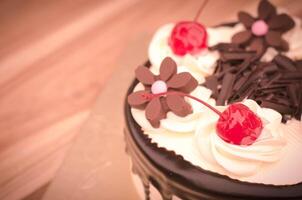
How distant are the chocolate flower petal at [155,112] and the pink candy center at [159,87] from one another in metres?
0.04

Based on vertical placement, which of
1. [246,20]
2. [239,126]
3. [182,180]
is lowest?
[182,180]

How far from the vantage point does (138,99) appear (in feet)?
5.57

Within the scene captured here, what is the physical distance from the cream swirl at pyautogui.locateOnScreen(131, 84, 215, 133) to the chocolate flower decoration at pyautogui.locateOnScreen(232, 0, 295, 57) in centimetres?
38

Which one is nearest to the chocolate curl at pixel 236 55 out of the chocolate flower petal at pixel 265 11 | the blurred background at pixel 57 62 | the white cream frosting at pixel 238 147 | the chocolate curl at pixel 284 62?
the chocolate curl at pixel 284 62

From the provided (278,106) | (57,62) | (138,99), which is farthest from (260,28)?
(57,62)

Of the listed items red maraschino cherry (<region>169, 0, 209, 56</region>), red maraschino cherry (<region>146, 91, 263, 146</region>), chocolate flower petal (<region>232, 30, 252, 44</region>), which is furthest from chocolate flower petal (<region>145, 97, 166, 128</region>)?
chocolate flower petal (<region>232, 30, 252, 44</region>)

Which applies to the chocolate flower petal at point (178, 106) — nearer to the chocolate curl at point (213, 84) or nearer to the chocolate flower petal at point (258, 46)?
the chocolate curl at point (213, 84)

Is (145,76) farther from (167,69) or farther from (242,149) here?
(242,149)

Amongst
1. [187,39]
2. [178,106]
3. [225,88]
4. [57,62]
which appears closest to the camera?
[178,106]

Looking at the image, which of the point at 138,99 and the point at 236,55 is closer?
the point at 138,99

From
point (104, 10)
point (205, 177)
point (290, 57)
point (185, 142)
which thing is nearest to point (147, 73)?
point (185, 142)

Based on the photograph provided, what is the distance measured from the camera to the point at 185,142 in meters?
1.62

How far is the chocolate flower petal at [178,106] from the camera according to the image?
1.63 meters

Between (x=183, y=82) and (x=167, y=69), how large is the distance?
3.7 inches
